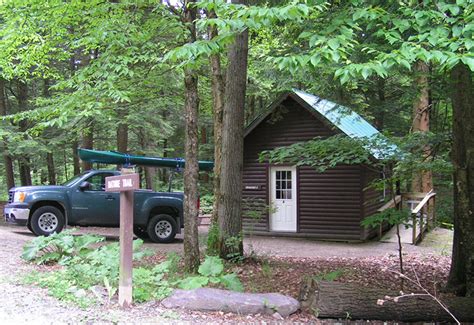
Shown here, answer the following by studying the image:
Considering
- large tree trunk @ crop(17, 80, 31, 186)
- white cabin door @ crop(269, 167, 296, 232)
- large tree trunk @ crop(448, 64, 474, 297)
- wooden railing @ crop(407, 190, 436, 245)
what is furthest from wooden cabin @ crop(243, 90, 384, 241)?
large tree trunk @ crop(17, 80, 31, 186)

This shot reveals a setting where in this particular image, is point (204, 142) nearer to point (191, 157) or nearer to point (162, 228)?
point (162, 228)

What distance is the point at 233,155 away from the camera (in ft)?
30.8

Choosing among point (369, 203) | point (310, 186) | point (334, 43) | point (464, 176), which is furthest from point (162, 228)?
point (334, 43)

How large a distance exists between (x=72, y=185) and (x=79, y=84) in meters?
5.07

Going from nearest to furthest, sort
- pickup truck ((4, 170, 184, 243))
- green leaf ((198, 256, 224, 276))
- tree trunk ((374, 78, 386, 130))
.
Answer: green leaf ((198, 256, 224, 276)) < pickup truck ((4, 170, 184, 243)) < tree trunk ((374, 78, 386, 130))

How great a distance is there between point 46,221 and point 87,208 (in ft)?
3.55

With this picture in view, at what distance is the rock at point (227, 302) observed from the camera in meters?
5.51

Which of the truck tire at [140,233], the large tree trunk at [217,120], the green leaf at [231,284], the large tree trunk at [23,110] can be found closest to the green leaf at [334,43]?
the green leaf at [231,284]

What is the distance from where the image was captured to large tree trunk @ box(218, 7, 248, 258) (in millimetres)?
9273

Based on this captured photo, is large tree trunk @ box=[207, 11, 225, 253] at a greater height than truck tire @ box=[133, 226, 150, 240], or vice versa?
large tree trunk @ box=[207, 11, 225, 253]

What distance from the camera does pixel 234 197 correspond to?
367 inches

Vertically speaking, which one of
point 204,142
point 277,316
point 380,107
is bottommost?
point 277,316

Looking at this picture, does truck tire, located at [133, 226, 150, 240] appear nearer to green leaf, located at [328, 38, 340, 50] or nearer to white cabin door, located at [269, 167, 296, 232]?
white cabin door, located at [269, 167, 296, 232]

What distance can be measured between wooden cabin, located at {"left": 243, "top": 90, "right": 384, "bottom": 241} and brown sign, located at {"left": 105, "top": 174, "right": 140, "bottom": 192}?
847cm
